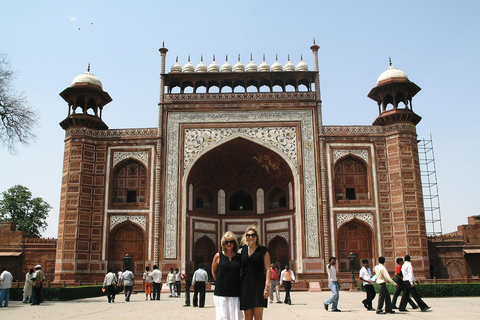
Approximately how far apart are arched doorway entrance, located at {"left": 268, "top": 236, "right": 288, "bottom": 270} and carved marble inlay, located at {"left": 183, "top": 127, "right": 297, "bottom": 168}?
5108mm

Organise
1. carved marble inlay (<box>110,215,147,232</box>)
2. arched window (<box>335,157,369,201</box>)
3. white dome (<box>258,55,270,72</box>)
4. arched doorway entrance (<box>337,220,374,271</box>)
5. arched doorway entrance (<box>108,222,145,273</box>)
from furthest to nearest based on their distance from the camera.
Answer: white dome (<box>258,55,270,72</box>) → arched window (<box>335,157,369,201</box>) → carved marble inlay (<box>110,215,147,232</box>) → arched doorway entrance (<box>108,222,145,273</box>) → arched doorway entrance (<box>337,220,374,271</box>)

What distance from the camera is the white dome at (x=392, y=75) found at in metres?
25.0

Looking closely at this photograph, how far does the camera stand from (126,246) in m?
24.1

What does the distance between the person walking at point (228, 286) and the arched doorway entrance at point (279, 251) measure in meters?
20.8

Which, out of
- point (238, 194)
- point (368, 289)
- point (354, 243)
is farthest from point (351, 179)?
point (368, 289)

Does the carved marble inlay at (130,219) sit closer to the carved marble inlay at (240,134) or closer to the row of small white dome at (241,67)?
the carved marble inlay at (240,134)

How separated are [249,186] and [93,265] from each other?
32.0 feet

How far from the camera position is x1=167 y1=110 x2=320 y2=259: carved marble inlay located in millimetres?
23453

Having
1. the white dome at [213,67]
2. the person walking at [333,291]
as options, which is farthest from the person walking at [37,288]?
the white dome at [213,67]

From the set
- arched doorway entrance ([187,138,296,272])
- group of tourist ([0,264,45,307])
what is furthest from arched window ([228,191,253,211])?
group of tourist ([0,264,45,307])

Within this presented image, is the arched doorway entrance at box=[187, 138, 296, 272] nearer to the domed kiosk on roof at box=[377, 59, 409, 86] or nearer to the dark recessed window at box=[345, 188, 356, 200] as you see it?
the dark recessed window at box=[345, 188, 356, 200]

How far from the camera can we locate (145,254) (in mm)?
23578

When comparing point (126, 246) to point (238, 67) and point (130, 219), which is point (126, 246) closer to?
point (130, 219)

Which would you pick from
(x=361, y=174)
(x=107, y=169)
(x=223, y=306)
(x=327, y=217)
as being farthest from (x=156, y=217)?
(x=223, y=306)
